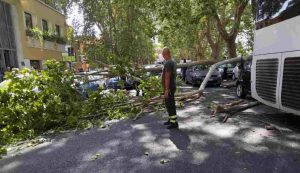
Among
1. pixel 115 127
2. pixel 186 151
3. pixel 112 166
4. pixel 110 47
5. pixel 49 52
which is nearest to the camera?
pixel 112 166

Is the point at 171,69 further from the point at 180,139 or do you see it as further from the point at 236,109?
the point at 236,109

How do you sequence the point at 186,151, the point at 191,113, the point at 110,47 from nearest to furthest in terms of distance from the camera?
the point at 186,151, the point at 191,113, the point at 110,47

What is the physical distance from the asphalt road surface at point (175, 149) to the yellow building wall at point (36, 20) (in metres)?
22.6

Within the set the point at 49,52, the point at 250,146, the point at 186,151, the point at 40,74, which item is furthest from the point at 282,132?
the point at 49,52

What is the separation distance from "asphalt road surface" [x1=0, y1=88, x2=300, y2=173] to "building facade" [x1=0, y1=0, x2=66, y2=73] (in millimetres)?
17195

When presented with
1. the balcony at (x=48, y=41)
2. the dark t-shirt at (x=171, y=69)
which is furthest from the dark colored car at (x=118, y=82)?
the balcony at (x=48, y=41)

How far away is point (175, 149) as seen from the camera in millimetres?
6250

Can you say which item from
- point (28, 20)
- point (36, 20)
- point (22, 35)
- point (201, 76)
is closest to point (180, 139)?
point (201, 76)

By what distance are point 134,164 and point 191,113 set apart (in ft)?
14.9

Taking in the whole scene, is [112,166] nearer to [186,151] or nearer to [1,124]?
[186,151]

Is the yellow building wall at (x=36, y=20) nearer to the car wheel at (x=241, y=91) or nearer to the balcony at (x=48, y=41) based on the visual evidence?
the balcony at (x=48, y=41)

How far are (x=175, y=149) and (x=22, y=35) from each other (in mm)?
25362

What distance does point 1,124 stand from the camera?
28.9 ft

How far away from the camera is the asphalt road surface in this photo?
211 inches
